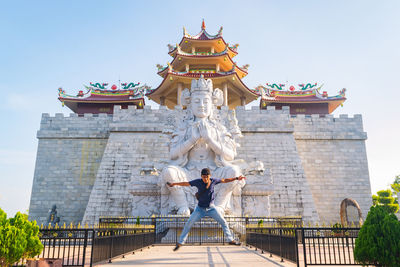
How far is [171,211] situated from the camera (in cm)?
1131

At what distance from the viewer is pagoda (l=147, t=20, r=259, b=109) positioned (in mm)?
22938

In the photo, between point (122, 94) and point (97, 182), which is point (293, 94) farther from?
point (97, 182)

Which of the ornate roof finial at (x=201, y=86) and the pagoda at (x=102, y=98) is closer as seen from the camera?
the ornate roof finial at (x=201, y=86)

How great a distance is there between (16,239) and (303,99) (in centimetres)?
2582

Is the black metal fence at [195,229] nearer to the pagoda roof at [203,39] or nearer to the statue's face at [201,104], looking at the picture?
the statue's face at [201,104]

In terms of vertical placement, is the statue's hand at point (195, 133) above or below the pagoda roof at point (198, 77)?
below

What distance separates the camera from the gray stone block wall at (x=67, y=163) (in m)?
18.0

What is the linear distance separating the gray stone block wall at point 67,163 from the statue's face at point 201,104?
8800 mm

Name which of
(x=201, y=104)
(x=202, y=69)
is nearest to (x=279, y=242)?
(x=201, y=104)

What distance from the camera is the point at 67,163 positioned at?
18.9m

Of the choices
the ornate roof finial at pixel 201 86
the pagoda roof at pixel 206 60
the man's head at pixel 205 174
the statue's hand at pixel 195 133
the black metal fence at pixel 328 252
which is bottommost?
the black metal fence at pixel 328 252

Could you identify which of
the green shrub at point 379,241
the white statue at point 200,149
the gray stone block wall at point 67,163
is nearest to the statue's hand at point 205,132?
the white statue at point 200,149

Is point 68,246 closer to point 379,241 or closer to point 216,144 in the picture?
point 379,241

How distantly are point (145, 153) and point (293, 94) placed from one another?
15.9m
